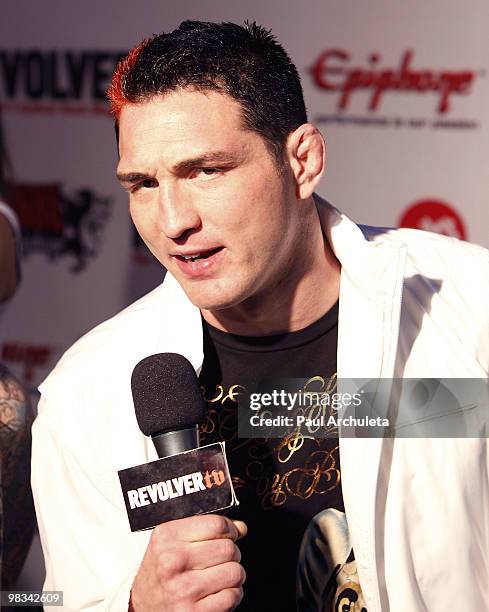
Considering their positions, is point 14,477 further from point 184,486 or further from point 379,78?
point 379,78

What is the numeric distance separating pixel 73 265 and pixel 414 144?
4.50 feet

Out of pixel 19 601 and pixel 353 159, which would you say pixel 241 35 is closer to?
pixel 19 601

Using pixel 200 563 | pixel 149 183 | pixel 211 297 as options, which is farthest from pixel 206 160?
pixel 200 563

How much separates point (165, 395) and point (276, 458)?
Result: 438 millimetres

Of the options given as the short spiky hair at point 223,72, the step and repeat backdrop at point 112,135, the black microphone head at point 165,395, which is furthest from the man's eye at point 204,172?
the step and repeat backdrop at point 112,135

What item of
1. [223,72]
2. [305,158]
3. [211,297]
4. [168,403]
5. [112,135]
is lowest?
[168,403]

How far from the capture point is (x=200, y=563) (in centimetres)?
111

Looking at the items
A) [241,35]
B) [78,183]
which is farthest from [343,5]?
[241,35]

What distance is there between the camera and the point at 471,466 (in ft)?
5.13

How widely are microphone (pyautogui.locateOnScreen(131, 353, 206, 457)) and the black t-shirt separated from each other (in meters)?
0.34

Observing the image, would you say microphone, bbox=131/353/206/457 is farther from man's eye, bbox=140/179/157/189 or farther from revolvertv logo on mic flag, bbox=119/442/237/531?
man's eye, bbox=140/179/157/189

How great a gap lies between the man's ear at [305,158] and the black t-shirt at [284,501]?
33 cm

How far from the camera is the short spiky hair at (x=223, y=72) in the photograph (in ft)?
4.95

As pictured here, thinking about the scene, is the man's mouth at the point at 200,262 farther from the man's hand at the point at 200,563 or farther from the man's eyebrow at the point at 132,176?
the man's hand at the point at 200,563
